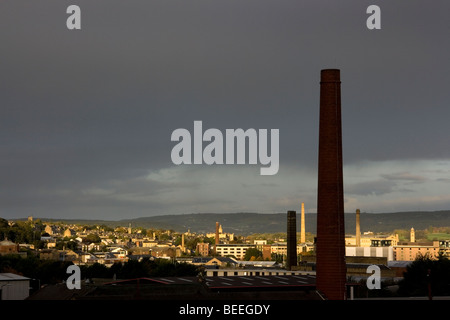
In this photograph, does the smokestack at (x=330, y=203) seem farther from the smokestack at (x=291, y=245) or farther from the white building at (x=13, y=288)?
the smokestack at (x=291, y=245)

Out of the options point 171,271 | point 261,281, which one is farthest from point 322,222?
point 171,271

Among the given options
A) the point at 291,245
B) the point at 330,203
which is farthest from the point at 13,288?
the point at 291,245

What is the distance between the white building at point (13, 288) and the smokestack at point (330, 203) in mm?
27679

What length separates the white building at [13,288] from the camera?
6894 cm

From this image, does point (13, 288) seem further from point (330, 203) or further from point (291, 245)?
point (291, 245)

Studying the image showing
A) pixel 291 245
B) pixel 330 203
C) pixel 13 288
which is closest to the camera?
pixel 330 203

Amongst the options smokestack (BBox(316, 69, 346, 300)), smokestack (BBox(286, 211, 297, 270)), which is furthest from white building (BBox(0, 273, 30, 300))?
smokestack (BBox(286, 211, 297, 270))

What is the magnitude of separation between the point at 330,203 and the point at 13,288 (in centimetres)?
3049

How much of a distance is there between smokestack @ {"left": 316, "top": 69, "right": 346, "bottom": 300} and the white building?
2768 centimetres

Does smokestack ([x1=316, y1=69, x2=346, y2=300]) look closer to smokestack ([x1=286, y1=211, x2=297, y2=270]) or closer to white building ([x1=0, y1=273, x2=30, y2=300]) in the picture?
white building ([x1=0, y1=273, x2=30, y2=300])

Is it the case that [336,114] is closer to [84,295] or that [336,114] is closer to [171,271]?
[84,295]

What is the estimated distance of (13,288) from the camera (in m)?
70.4

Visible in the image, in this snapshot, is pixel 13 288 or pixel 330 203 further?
pixel 13 288

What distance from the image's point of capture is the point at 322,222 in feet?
228
